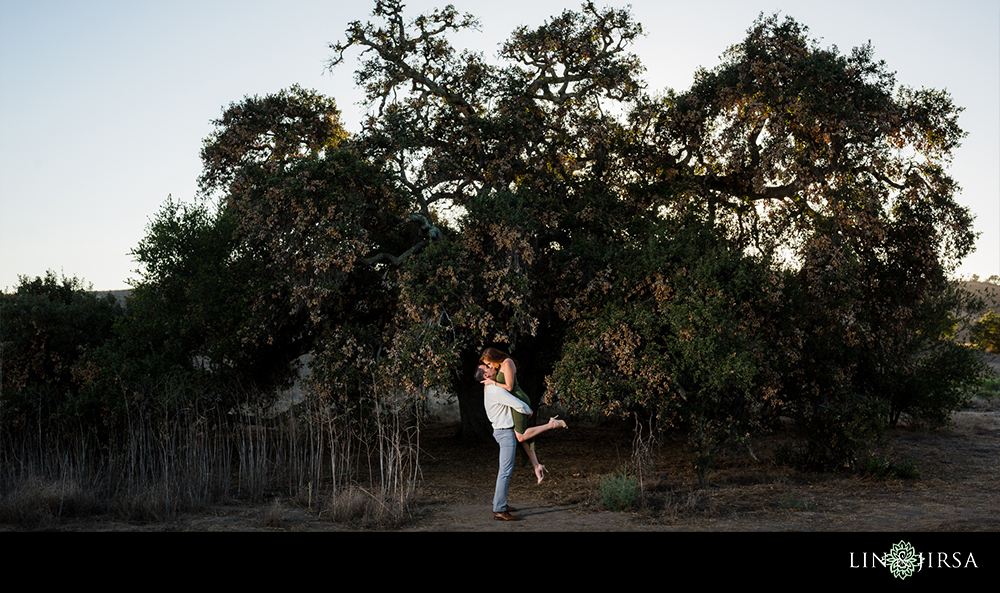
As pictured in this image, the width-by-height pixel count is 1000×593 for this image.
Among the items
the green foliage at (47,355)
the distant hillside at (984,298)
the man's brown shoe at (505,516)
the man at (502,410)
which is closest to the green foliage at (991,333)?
the distant hillside at (984,298)

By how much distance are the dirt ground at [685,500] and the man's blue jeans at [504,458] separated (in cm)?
27

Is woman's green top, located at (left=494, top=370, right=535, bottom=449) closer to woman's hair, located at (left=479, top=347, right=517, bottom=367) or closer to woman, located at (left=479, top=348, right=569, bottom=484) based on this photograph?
woman, located at (left=479, top=348, right=569, bottom=484)

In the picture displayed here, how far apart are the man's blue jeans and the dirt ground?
27 centimetres

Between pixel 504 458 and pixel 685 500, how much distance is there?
3.23 meters

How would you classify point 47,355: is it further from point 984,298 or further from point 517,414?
point 984,298

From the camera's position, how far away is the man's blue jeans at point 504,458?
29.7 ft

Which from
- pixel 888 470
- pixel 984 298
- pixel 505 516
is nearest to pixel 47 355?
pixel 505 516

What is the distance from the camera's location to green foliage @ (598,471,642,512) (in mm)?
10320

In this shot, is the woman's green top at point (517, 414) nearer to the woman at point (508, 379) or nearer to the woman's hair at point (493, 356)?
the woman at point (508, 379)

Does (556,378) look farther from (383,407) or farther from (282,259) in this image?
(282,259)

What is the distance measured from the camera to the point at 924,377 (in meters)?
18.5

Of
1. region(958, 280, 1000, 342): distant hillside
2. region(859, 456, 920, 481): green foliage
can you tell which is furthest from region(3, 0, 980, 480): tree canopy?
region(958, 280, 1000, 342): distant hillside

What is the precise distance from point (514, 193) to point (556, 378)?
3.42 metres
